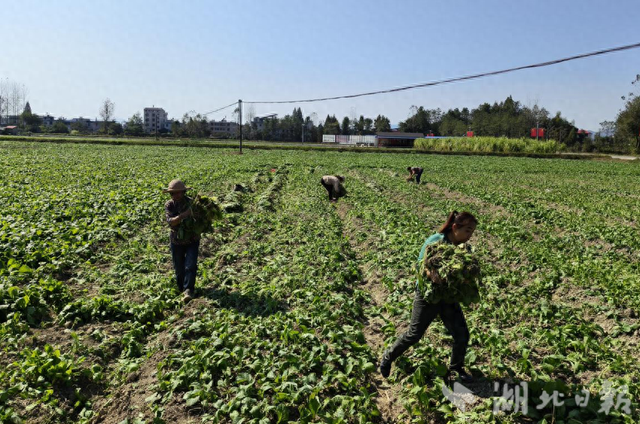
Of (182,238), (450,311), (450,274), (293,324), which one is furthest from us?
(182,238)

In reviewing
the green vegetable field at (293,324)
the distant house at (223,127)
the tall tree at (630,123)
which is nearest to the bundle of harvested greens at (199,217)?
the green vegetable field at (293,324)

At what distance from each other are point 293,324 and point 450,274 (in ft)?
9.15

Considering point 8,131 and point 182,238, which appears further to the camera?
point 8,131

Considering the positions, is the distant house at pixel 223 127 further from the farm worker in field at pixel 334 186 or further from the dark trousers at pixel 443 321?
the dark trousers at pixel 443 321

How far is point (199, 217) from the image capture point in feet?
23.9

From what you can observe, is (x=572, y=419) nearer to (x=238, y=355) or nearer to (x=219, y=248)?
(x=238, y=355)

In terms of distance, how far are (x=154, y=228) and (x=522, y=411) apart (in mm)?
10397

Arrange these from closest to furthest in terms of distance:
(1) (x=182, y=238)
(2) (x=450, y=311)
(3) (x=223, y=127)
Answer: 1. (2) (x=450, y=311)
2. (1) (x=182, y=238)
3. (3) (x=223, y=127)

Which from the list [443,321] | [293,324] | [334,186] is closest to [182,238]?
[293,324]

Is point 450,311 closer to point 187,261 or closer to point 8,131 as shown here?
point 187,261

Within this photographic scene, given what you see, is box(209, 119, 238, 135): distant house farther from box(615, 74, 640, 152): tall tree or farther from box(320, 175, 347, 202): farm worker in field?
box(320, 175, 347, 202): farm worker in field

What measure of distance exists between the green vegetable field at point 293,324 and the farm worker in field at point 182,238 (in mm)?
356

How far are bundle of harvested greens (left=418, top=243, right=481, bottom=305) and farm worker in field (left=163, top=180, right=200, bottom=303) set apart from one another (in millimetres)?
4325

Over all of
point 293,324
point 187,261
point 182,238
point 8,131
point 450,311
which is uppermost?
point 8,131
